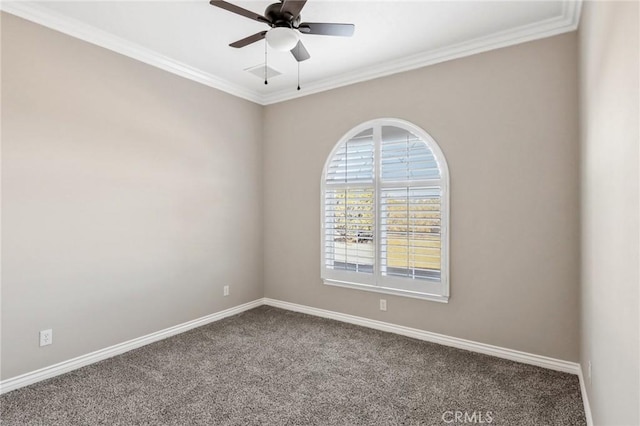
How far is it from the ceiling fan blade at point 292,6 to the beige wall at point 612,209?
1528mm

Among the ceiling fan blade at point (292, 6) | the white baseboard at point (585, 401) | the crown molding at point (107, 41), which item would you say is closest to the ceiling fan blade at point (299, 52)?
the ceiling fan blade at point (292, 6)

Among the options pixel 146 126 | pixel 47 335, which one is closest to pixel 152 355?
pixel 47 335

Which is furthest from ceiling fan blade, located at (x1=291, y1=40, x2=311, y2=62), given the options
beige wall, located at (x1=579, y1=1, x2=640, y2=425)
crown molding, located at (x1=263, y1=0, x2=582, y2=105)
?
beige wall, located at (x1=579, y1=1, x2=640, y2=425)

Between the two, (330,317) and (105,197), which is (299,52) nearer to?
(105,197)

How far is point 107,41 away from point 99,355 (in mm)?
2713

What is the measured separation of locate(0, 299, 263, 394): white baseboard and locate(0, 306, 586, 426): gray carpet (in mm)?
73

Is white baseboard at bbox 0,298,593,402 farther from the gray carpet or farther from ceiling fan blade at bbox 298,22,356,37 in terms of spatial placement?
ceiling fan blade at bbox 298,22,356,37

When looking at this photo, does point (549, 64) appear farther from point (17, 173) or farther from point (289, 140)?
point (17, 173)

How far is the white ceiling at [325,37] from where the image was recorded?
2.60 m

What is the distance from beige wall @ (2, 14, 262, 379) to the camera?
2.58 meters

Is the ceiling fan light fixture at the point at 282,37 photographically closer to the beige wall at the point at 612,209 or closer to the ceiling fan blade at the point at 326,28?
the ceiling fan blade at the point at 326,28

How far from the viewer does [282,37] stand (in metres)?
2.16

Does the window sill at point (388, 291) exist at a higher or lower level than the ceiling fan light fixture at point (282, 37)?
lower

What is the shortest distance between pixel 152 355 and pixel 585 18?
4.22 m
